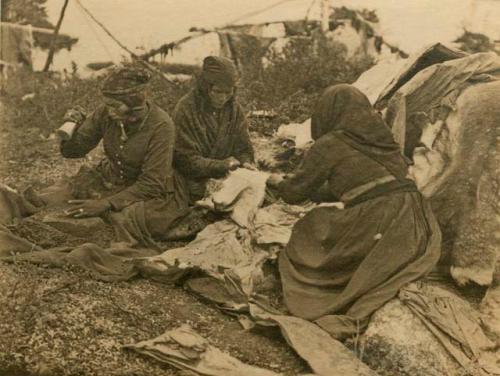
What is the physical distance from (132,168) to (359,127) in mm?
1543

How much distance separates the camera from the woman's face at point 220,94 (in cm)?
547

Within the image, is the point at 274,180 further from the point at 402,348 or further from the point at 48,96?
the point at 48,96

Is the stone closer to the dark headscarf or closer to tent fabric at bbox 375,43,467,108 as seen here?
the dark headscarf

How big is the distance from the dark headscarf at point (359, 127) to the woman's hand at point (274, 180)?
0.38m

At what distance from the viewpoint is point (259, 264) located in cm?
518

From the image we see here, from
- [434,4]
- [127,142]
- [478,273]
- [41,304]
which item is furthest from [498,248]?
[41,304]

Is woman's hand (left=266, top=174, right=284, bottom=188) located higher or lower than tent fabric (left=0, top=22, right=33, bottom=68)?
lower

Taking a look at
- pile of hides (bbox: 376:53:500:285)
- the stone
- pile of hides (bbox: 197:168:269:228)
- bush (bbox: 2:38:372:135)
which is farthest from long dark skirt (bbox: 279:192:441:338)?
the stone

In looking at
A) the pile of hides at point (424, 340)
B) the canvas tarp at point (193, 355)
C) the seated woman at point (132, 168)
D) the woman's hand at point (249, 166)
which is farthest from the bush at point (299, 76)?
the canvas tarp at point (193, 355)

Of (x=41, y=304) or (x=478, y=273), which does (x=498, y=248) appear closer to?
Answer: (x=478, y=273)

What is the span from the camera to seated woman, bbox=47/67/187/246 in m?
5.38

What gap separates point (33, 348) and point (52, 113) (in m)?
1.68

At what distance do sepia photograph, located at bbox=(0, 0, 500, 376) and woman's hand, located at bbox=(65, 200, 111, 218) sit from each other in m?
0.02

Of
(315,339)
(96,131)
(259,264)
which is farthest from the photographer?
(96,131)
